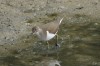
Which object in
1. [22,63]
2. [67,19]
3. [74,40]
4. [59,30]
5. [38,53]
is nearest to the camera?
[22,63]

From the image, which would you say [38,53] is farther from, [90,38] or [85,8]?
[85,8]

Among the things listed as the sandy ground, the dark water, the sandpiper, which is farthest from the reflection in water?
the sandy ground

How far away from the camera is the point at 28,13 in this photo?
14.0 m

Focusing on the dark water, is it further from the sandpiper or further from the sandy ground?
the sandy ground

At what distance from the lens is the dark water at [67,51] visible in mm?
10180

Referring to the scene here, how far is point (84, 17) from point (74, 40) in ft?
7.58

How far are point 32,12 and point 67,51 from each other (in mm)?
3546

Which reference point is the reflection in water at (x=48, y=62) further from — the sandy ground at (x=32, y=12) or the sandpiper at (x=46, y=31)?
the sandy ground at (x=32, y=12)

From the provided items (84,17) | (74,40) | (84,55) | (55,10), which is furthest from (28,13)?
(84,55)

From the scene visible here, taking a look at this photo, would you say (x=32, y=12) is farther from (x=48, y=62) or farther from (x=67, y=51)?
(x=48, y=62)

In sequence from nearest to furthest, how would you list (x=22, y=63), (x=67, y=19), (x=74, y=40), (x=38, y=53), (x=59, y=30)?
(x=22, y=63), (x=38, y=53), (x=74, y=40), (x=59, y=30), (x=67, y=19)

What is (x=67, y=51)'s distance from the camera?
10.8m

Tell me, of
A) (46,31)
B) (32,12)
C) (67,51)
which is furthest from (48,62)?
(32,12)

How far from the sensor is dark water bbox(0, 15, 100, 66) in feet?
33.4
